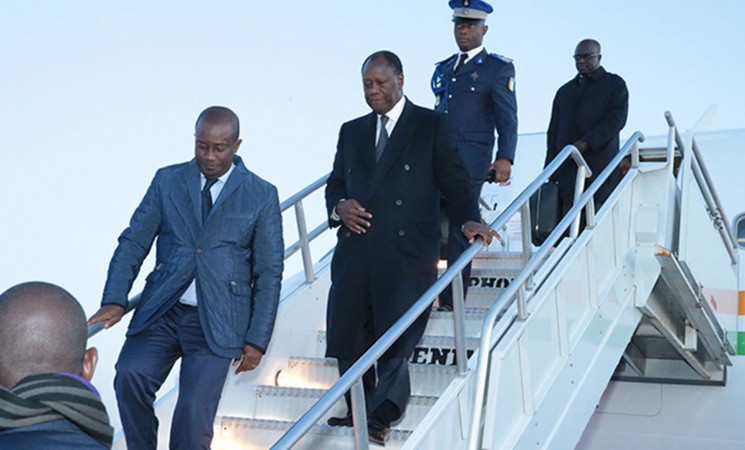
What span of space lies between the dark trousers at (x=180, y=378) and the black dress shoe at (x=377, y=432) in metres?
0.65

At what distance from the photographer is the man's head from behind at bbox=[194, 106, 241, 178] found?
142 inches

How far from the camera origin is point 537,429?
4285 millimetres

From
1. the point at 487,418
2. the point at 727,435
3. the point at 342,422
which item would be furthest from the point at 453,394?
the point at 727,435

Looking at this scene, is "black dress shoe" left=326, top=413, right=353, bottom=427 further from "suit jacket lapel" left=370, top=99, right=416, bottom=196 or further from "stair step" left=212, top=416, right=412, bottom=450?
"suit jacket lapel" left=370, top=99, right=416, bottom=196

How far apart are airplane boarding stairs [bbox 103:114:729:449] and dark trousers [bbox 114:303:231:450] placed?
1.43ft

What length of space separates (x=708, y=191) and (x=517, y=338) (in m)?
3.40

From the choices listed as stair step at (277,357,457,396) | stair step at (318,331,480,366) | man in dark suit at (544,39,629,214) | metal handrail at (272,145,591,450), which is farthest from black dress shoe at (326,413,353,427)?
man in dark suit at (544,39,629,214)

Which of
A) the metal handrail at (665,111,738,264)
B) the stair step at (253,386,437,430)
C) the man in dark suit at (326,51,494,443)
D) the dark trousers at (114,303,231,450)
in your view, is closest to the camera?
the dark trousers at (114,303,231,450)

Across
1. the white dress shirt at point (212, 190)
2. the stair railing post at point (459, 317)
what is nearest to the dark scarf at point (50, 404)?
the white dress shirt at point (212, 190)

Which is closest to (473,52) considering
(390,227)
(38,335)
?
(390,227)

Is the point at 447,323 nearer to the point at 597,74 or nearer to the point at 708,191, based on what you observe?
the point at 597,74

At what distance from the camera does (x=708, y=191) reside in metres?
6.91

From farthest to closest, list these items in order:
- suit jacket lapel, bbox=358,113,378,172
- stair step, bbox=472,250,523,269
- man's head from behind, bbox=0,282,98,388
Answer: stair step, bbox=472,250,523,269, suit jacket lapel, bbox=358,113,378,172, man's head from behind, bbox=0,282,98,388

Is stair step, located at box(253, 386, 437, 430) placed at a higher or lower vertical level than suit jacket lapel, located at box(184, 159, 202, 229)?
lower
